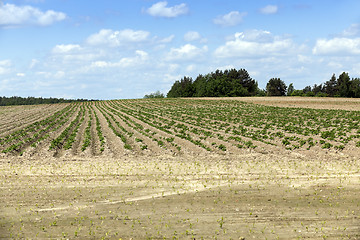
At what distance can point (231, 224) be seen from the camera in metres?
10.1

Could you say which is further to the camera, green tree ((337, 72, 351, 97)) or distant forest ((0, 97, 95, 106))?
distant forest ((0, 97, 95, 106))

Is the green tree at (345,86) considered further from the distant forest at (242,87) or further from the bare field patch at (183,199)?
the bare field patch at (183,199)

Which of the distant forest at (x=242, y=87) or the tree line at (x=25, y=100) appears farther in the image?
the tree line at (x=25, y=100)

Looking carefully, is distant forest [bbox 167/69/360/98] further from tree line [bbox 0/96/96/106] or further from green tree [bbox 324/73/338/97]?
tree line [bbox 0/96/96/106]

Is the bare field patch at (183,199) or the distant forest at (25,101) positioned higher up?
the distant forest at (25,101)

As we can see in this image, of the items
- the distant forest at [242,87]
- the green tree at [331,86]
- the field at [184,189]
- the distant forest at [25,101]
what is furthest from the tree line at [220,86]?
the field at [184,189]

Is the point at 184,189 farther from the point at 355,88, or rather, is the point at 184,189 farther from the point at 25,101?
the point at 25,101

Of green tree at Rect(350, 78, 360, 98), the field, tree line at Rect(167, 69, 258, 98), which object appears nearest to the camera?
the field

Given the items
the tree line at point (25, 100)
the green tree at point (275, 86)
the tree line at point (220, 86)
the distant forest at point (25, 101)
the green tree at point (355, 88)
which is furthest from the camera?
the tree line at point (25, 100)

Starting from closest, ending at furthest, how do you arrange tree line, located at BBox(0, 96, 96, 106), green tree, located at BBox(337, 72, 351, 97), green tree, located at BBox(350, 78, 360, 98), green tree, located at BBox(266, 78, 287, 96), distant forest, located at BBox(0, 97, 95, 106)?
green tree, located at BBox(350, 78, 360, 98) → green tree, located at BBox(337, 72, 351, 97) → green tree, located at BBox(266, 78, 287, 96) → distant forest, located at BBox(0, 97, 95, 106) → tree line, located at BBox(0, 96, 96, 106)

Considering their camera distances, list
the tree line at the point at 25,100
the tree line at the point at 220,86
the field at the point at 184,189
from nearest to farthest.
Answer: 1. the field at the point at 184,189
2. the tree line at the point at 220,86
3. the tree line at the point at 25,100

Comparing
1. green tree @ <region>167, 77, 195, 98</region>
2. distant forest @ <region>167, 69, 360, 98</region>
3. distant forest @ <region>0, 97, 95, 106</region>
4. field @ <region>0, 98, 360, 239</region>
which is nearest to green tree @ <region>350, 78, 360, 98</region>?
distant forest @ <region>167, 69, 360, 98</region>

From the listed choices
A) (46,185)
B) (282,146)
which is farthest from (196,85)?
(46,185)

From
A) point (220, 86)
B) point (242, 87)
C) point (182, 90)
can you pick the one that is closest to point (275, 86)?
point (242, 87)
